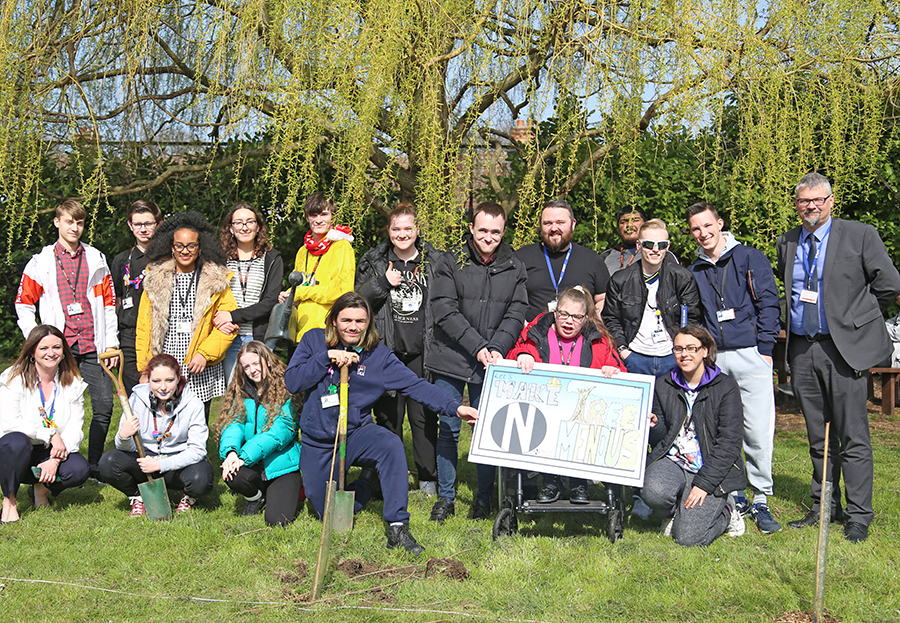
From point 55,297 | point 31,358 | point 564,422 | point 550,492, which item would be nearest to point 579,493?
point 550,492

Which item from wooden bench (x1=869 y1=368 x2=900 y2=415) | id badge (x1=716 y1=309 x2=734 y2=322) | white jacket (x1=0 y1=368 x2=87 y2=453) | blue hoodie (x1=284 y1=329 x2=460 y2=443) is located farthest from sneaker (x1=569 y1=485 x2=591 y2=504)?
wooden bench (x1=869 y1=368 x2=900 y2=415)

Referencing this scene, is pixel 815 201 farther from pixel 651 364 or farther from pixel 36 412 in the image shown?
pixel 36 412

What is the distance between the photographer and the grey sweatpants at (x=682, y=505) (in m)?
3.78

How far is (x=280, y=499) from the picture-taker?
13.7ft

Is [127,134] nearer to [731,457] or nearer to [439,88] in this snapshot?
[439,88]

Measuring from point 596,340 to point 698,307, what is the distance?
0.66m

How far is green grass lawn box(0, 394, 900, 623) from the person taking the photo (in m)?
3.08

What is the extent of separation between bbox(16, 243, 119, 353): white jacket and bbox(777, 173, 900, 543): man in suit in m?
3.99

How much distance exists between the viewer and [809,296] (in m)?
3.92

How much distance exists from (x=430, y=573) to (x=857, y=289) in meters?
2.50

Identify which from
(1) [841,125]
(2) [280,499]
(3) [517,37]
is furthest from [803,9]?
(2) [280,499]

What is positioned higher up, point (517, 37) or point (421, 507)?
point (517, 37)

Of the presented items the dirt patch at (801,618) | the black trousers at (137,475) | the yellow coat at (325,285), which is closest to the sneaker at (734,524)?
the dirt patch at (801,618)

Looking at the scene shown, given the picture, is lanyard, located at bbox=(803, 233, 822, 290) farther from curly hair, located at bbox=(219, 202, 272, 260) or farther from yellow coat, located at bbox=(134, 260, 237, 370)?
yellow coat, located at bbox=(134, 260, 237, 370)
